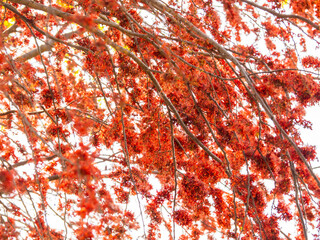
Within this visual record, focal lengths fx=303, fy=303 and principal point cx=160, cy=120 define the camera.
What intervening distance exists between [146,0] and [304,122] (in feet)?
5.09

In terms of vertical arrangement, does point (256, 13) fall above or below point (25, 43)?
below

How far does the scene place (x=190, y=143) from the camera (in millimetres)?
2770

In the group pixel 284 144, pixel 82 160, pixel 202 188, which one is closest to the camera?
pixel 82 160

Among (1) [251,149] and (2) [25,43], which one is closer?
(1) [251,149]

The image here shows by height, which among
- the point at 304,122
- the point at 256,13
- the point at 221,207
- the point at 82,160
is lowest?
the point at 82,160

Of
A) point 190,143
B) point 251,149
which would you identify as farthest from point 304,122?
point 190,143

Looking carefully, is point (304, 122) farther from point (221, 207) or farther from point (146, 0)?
point (146, 0)

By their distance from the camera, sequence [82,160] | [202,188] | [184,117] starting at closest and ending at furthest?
[82,160] → [202,188] → [184,117]

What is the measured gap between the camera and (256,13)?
320cm

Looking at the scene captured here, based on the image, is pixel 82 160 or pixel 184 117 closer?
pixel 82 160

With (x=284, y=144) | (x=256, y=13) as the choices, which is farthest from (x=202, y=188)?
(x=256, y=13)

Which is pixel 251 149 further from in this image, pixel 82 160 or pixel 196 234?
pixel 82 160

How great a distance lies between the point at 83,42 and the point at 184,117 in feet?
3.81

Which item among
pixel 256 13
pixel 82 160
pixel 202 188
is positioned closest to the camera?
pixel 82 160
